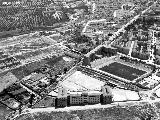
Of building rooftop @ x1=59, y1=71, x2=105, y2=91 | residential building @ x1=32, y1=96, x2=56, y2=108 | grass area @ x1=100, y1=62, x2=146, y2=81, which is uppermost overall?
grass area @ x1=100, y1=62, x2=146, y2=81

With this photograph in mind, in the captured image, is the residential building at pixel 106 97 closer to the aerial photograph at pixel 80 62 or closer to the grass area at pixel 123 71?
the aerial photograph at pixel 80 62

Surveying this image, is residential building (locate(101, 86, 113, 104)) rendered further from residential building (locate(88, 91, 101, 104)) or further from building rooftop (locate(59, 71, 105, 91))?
building rooftop (locate(59, 71, 105, 91))

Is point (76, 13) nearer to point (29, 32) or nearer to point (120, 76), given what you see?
point (29, 32)

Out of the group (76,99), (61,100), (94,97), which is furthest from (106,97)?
(61,100)

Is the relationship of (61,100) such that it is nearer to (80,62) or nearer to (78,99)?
(78,99)

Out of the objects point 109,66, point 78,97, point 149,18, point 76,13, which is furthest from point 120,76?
point 76,13

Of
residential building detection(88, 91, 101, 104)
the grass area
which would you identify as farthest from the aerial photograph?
residential building detection(88, 91, 101, 104)

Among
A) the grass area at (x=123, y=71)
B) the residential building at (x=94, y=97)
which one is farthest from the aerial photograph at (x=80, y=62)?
the residential building at (x=94, y=97)
